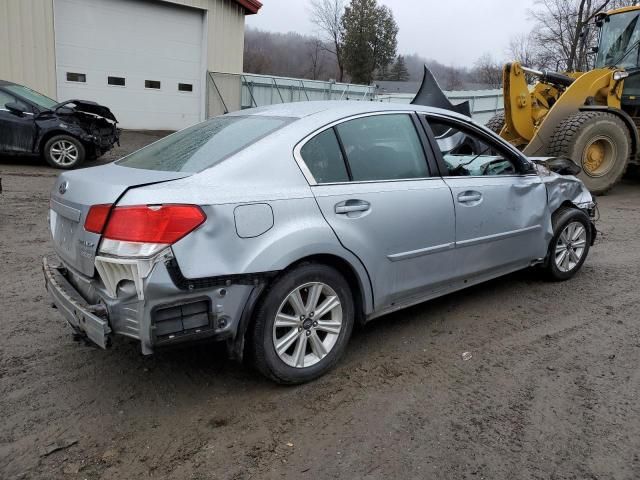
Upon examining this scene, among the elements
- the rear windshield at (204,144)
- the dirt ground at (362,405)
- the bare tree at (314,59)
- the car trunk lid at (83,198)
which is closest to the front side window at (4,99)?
the dirt ground at (362,405)

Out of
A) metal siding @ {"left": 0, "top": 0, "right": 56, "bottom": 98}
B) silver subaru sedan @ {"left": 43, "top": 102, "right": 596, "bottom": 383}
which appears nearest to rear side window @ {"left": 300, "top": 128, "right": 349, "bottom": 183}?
silver subaru sedan @ {"left": 43, "top": 102, "right": 596, "bottom": 383}

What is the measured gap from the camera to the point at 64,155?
10484 millimetres

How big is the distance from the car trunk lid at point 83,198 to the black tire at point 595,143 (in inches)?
311

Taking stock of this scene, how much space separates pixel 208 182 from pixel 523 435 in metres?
2.04

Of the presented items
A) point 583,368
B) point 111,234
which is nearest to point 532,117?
point 583,368

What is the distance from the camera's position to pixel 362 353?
3.57 m

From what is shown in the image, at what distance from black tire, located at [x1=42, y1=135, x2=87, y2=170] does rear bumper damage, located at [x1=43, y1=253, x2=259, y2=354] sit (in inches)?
340

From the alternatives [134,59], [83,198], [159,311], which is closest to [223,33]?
[134,59]

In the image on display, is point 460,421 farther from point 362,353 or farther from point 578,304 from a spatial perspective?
point 578,304

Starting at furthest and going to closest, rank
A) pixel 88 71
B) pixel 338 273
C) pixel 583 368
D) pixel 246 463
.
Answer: pixel 88 71, pixel 583 368, pixel 338 273, pixel 246 463

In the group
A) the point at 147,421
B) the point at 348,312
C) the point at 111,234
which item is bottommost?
the point at 147,421

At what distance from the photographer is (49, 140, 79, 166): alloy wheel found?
34.1 ft

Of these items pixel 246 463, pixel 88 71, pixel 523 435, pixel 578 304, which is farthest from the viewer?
pixel 88 71

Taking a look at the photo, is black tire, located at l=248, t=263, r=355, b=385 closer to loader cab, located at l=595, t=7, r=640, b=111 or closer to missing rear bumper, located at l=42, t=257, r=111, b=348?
missing rear bumper, located at l=42, t=257, r=111, b=348
